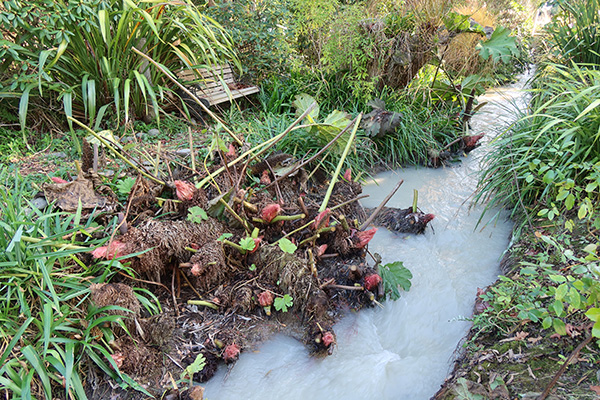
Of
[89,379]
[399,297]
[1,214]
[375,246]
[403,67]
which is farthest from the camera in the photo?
[403,67]

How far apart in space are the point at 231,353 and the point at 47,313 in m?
0.81

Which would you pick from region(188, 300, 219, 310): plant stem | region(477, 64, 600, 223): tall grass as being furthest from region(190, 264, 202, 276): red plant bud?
region(477, 64, 600, 223): tall grass

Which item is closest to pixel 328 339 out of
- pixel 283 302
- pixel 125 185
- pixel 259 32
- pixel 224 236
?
pixel 283 302

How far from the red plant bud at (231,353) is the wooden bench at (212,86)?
234 centimetres

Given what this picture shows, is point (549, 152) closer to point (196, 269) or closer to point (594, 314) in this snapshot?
point (594, 314)

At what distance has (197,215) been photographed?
2262 millimetres

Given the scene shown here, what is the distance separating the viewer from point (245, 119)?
3875 millimetres

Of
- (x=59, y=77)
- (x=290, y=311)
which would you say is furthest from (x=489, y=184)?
(x=59, y=77)

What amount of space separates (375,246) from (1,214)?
7.27 feet

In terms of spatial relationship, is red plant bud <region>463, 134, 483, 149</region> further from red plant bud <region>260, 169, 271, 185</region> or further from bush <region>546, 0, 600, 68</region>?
red plant bud <region>260, 169, 271, 185</region>

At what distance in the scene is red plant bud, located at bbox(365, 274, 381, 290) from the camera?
90.3 inches

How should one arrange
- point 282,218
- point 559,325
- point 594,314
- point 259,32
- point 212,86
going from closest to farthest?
point 594,314, point 559,325, point 282,218, point 212,86, point 259,32

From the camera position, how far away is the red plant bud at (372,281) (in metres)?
2.29

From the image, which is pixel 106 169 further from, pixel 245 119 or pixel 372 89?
pixel 372 89
